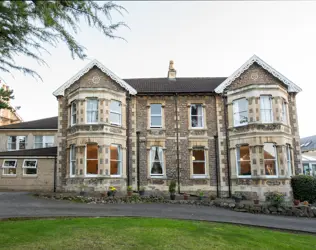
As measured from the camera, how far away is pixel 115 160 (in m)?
20.6

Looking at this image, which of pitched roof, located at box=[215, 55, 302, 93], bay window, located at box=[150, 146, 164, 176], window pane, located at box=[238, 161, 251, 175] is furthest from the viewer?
bay window, located at box=[150, 146, 164, 176]

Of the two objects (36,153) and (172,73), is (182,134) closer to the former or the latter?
(172,73)

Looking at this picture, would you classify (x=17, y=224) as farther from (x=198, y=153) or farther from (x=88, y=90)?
(x=198, y=153)

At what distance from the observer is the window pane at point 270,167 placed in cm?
1988

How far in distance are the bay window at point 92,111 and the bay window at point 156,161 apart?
16.6 feet

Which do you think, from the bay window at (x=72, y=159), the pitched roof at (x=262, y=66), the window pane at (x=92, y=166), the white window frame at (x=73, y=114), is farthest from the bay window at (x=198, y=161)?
the white window frame at (x=73, y=114)

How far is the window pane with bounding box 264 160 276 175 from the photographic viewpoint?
19875 millimetres

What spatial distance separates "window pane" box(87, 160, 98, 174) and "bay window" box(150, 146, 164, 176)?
14.2 feet

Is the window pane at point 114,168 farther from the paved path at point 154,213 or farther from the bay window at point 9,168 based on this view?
the bay window at point 9,168

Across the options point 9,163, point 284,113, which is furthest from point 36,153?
point 284,113

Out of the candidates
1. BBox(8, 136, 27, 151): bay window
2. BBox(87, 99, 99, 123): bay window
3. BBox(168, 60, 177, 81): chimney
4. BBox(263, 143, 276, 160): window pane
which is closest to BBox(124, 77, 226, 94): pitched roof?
BBox(168, 60, 177, 81): chimney

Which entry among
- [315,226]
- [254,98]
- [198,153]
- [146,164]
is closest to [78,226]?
[315,226]

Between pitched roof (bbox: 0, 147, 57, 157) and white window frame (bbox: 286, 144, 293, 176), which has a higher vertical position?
pitched roof (bbox: 0, 147, 57, 157)

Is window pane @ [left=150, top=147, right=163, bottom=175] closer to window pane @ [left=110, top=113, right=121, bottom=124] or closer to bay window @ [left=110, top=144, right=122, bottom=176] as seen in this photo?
bay window @ [left=110, top=144, right=122, bottom=176]
